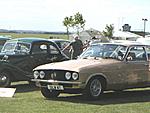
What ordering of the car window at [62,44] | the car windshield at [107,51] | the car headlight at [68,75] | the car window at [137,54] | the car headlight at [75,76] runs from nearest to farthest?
the car headlight at [75,76], the car headlight at [68,75], the car windshield at [107,51], the car window at [137,54], the car window at [62,44]

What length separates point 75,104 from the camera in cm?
1038

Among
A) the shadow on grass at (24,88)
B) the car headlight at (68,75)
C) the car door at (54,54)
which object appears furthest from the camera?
the car door at (54,54)

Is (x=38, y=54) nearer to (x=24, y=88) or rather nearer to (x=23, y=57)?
(x=23, y=57)

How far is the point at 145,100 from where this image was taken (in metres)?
11.5

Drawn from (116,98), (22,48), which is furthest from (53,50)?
(116,98)

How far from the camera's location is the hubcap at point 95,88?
36.0 ft

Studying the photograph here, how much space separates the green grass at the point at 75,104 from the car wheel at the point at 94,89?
0.17m

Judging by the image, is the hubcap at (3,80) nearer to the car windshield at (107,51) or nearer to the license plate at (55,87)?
the car windshield at (107,51)

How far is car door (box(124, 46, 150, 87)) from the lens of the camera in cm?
1205

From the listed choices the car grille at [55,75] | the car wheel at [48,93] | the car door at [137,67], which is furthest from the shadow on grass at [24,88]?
the car door at [137,67]

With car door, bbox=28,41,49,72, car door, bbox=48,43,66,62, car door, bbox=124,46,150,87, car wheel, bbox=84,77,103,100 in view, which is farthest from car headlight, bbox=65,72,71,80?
car door, bbox=48,43,66,62

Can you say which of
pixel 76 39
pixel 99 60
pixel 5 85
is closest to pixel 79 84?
pixel 99 60

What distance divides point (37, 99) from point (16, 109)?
6.23 ft

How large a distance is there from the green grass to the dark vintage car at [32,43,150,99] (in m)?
0.32
